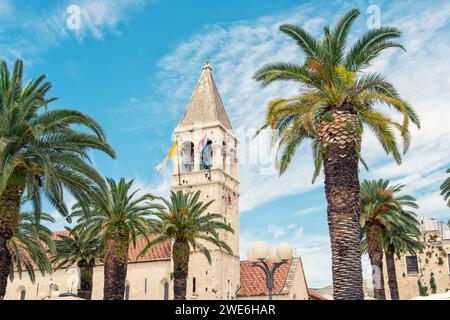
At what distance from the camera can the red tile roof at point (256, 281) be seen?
177ft

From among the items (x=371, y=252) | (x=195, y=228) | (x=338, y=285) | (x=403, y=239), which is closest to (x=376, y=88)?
(x=338, y=285)

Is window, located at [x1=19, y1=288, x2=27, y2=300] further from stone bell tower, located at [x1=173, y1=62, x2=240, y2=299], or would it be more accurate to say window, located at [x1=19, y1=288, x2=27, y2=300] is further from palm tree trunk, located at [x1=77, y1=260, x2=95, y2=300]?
palm tree trunk, located at [x1=77, y1=260, x2=95, y2=300]

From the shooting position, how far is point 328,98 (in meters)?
20.1

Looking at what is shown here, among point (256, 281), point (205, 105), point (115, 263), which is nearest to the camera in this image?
point (115, 263)

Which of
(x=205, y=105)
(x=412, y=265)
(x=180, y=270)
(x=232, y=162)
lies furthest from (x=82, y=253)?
(x=412, y=265)

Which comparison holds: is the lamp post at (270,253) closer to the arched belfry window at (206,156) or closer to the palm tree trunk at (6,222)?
the palm tree trunk at (6,222)

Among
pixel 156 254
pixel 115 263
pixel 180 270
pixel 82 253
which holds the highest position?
pixel 156 254

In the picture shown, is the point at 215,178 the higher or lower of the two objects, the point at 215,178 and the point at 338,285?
the higher

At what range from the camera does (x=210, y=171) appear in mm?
55531

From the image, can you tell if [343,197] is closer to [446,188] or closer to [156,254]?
[446,188]

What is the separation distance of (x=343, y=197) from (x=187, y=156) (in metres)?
41.5

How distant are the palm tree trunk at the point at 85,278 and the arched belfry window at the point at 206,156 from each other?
68.2ft

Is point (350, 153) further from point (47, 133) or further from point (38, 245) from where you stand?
point (38, 245)
